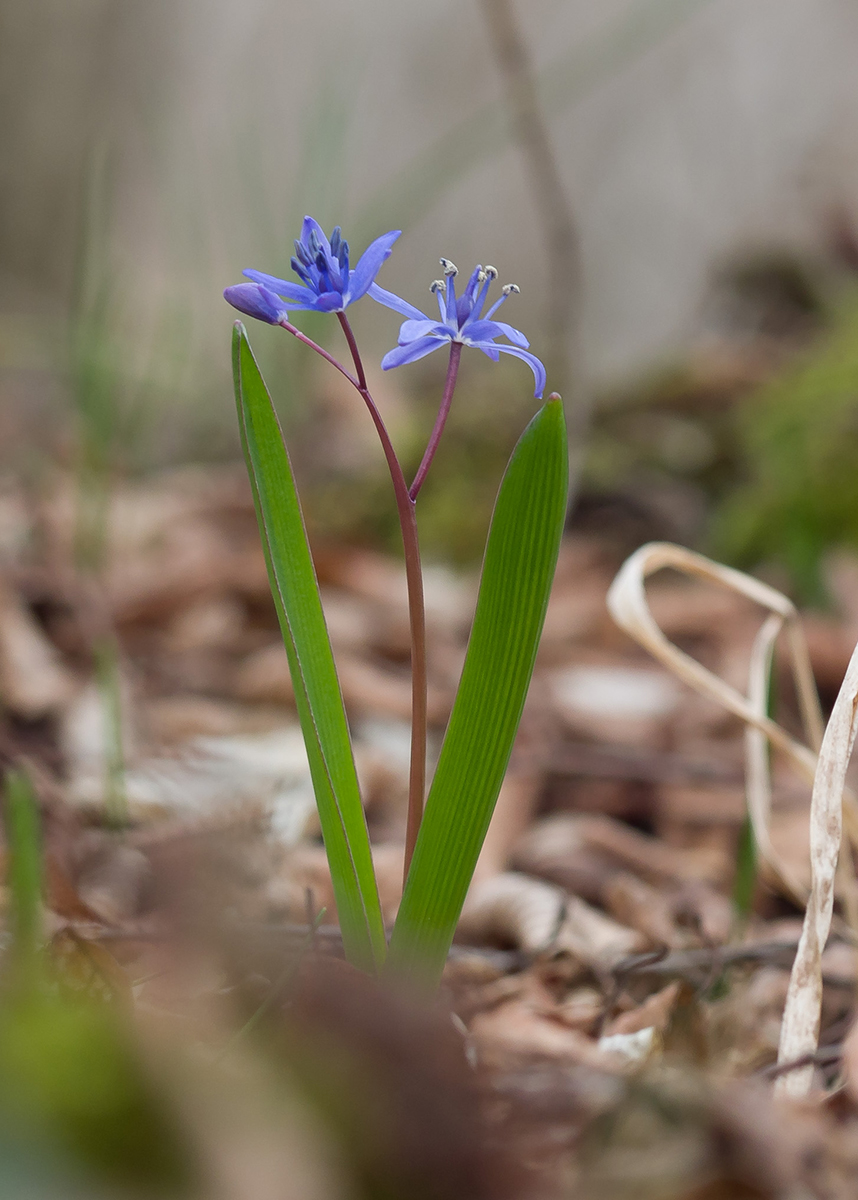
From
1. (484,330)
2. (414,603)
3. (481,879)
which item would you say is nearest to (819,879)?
(414,603)

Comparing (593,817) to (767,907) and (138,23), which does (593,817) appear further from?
(138,23)

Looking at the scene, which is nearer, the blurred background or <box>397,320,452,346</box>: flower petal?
<box>397,320,452,346</box>: flower petal

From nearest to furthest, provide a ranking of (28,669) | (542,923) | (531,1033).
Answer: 1. (531,1033)
2. (542,923)
3. (28,669)

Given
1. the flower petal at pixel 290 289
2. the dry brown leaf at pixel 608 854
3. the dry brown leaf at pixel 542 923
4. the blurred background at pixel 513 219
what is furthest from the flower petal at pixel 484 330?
the blurred background at pixel 513 219

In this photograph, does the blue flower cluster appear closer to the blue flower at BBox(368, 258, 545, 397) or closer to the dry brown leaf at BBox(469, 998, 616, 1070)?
the blue flower at BBox(368, 258, 545, 397)

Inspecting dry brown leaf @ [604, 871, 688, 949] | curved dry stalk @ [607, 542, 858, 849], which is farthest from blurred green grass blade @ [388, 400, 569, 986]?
dry brown leaf @ [604, 871, 688, 949]

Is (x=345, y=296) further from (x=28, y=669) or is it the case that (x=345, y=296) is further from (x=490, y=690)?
(x=28, y=669)
